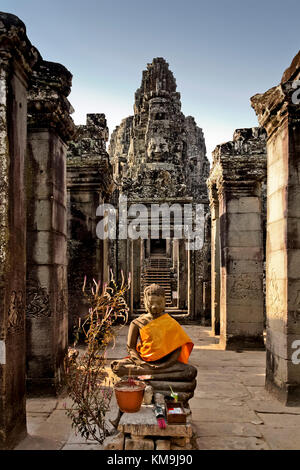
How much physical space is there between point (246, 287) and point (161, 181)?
5480 millimetres

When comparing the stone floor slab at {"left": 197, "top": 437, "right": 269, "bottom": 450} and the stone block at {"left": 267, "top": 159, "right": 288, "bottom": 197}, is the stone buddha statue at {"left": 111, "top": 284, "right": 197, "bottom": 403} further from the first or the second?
the stone block at {"left": 267, "top": 159, "right": 288, "bottom": 197}

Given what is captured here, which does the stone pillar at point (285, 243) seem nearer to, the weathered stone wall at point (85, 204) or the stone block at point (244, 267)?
the stone block at point (244, 267)

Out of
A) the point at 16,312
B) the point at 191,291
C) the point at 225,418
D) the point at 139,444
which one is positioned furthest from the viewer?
the point at 191,291

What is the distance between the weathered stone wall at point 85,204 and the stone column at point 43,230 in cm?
318

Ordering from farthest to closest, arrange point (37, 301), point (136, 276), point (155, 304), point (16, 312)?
point (136, 276) < point (37, 301) < point (155, 304) < point (16, 312)

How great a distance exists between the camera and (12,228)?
3340 mm

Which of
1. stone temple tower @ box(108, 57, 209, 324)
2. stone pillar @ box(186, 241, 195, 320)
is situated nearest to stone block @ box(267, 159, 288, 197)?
stone temple tower @ box(108, 57, 209, 324)

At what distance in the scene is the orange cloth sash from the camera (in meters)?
3.97

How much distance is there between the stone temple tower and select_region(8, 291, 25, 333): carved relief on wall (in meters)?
8.43

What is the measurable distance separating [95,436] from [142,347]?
1047 mm

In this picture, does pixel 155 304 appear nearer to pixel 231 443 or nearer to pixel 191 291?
pixel 231 443

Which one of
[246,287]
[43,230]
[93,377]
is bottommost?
[93,377]

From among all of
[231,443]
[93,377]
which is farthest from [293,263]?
[93,377]

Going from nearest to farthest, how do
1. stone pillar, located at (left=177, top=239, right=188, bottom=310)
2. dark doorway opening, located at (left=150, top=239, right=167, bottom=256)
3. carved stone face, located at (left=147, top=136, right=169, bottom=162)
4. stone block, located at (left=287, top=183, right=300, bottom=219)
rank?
stone block, located at (left=287, top=183, right=300, bottom=219) < stone pillar, located at (left=177, top=239, right=188, bottom=310) < carved stone face, located at (left=147, top=136, right=169, bottom=162) < dark doorway opening, located at (left=150, top=239, right=167, bottom=256)
